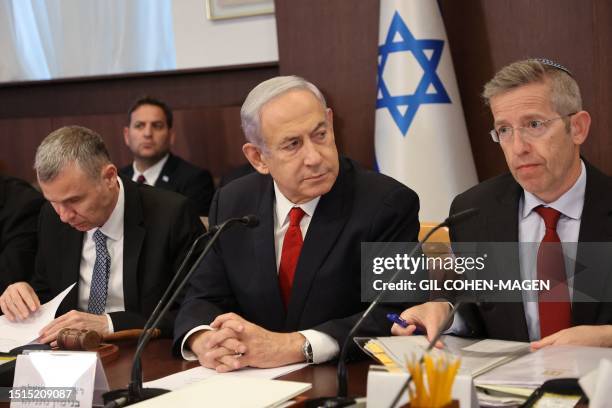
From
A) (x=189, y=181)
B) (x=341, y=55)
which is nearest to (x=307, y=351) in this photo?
(x=341, y=55)

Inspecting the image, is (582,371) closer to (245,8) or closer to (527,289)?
(527,289)

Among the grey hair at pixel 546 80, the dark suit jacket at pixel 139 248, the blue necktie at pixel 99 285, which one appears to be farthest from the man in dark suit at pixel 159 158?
the grey hair at pixel 546 80

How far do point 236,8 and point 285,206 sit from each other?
11.7 feet

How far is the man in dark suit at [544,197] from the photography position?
261 cm

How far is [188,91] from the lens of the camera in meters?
6.50

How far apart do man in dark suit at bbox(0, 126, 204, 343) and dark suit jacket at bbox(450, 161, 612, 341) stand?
1.17 m

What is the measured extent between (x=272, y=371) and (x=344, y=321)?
0.32 m

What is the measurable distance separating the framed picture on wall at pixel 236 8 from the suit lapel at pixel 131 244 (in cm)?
290

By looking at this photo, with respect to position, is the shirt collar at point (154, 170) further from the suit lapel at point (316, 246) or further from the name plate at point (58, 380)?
the name plate at point (58, 380)

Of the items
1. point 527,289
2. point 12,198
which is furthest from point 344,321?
point 12,198

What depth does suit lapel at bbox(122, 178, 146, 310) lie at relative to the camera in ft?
11.0

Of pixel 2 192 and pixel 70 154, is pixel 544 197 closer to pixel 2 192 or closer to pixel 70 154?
pixel 70 154

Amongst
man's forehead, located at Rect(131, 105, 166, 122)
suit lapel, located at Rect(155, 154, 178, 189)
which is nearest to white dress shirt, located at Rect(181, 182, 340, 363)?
suit lapel, located at Rect(155, 154, 178, 189)

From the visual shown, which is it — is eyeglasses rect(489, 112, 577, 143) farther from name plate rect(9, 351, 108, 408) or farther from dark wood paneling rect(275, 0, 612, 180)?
dark wood paneling rect(275, 0, 612, 180)
